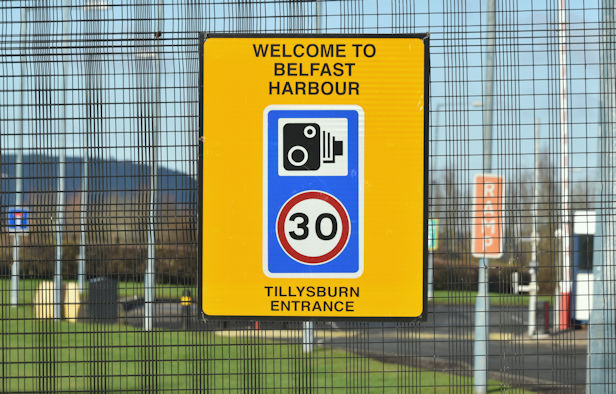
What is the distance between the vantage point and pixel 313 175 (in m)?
4.50

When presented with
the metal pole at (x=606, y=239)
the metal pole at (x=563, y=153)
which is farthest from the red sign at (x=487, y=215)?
the metal pole at (x=606, y=239)

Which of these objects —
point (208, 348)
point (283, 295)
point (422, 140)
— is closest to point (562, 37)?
point (422, 140)

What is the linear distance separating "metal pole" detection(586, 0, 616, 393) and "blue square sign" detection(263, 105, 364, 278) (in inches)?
81.8

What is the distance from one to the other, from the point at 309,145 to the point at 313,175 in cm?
17

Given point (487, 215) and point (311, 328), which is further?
point (487, 215)

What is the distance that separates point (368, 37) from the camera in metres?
4.71

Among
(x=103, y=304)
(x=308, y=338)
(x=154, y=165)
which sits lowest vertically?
(x=308, y=338)

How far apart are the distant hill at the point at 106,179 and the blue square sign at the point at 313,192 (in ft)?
3.13

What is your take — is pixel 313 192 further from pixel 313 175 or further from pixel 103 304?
pixel 103 304

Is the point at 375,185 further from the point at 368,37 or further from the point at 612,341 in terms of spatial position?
the point at 612,341

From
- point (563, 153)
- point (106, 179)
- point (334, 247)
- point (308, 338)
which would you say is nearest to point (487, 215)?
point (563, 153)

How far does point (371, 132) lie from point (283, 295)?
1053 mm

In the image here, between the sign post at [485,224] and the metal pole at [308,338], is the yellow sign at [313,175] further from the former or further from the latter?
the metal pole at [308,338]

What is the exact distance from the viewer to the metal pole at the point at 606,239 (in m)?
5.58
